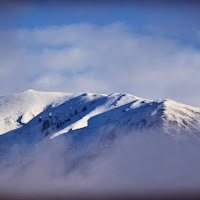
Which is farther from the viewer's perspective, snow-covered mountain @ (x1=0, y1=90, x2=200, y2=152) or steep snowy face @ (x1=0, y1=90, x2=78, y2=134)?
steep snowy face @ (x1=0, y1=90, x2=78, y2=134)

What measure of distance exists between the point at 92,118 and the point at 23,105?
35586mm

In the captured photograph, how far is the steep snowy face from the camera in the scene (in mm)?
68125

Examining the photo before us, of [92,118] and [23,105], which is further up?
[23,105]

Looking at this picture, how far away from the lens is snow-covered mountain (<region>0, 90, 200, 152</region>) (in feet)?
148

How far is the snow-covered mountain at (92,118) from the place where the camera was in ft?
148

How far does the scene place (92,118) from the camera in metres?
56.9

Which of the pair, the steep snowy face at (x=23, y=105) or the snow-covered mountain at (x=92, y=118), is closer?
the snow-covered mountain at (x=92, y=118)

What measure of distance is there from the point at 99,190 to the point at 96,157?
10.1m

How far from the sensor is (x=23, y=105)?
3184 inches

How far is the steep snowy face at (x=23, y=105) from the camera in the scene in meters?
68.1

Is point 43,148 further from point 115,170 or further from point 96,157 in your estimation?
point 115,170

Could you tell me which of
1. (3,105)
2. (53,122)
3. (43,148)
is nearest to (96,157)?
(43,148)

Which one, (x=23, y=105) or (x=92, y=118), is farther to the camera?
(x=23, y=105)

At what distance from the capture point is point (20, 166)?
1742 inches
